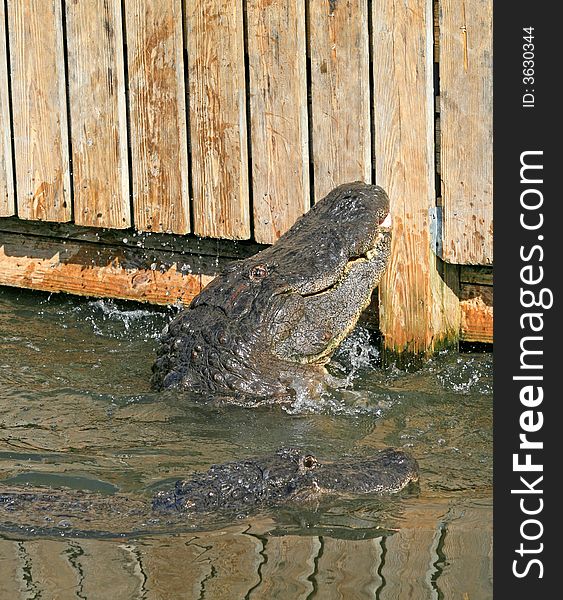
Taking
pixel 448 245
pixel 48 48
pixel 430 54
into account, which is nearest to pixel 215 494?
pixel 448 245

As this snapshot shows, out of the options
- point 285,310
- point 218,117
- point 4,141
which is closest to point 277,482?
→ point 285,310

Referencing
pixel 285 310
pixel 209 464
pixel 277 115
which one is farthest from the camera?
pixel 277 115

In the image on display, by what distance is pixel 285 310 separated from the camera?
21.5 feet

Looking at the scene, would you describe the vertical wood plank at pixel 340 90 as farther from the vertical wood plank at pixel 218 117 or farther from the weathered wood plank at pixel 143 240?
the weathered wood plank at pixel 143 240

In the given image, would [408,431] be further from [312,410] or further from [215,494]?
[215,494]

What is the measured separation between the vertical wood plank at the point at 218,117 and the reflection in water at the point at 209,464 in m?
0.86

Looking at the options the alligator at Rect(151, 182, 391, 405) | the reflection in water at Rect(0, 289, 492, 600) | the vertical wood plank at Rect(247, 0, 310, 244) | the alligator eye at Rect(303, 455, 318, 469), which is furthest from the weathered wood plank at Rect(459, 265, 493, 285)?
the alligator eye at Rect(303, 455, 318, 469)

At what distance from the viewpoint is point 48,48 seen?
8102 mm

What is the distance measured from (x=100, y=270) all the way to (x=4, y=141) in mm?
1102

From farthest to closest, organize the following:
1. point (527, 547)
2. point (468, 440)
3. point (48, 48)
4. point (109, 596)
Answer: point (48, 48)
point (468, 440)
point (527, 547)
point (109, 596)

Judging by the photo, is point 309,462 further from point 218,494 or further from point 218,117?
point 218,117

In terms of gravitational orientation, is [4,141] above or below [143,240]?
above

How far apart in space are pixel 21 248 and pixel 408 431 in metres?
3.74

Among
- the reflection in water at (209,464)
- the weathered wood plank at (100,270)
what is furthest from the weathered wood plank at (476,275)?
the weathered wood plank at (100,270)
